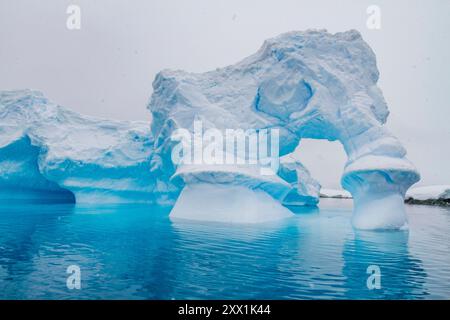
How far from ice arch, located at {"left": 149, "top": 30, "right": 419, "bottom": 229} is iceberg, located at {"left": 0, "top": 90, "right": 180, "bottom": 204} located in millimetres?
5996

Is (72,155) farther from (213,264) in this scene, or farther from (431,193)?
(431,193)

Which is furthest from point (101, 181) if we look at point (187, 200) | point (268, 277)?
point (268, 277)

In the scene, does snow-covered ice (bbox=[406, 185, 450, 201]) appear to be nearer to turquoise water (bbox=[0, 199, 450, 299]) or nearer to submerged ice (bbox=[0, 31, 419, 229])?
submerged ice (bbox=[0, 31, 419, 229])

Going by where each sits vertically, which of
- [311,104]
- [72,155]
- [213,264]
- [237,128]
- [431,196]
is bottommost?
[431,196]

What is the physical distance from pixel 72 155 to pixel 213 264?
17.7 metres

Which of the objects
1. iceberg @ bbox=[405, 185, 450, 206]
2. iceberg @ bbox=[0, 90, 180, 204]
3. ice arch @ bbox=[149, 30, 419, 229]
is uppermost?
ice arch @ bbox=[149, 30, 419, 229]

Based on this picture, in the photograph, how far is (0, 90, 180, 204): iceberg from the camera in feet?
67.5

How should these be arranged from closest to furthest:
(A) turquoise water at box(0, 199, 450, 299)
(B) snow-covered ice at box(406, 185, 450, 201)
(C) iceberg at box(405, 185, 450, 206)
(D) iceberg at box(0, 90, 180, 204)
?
(A) turquoise water at box(0, 199, 450, 299) → (D) iceberg at box(0, 90, 180, 204) → (C) iceberg at box(405, 185, 450, 206) → (B) snow-covered ice at box(406, 185, 450, 201)

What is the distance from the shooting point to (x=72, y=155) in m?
20.5

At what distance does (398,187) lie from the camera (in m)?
12.0

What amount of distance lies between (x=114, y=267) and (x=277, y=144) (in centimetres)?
1177

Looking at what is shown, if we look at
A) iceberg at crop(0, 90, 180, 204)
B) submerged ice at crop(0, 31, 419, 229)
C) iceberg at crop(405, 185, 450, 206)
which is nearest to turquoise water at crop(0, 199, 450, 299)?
submerged ice at crop(0, 31, 419, 229)

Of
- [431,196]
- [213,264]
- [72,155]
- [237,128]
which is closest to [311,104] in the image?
[237,128]

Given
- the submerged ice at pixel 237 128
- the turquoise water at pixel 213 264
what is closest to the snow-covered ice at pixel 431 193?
the submerged ice at pixel 237 128
